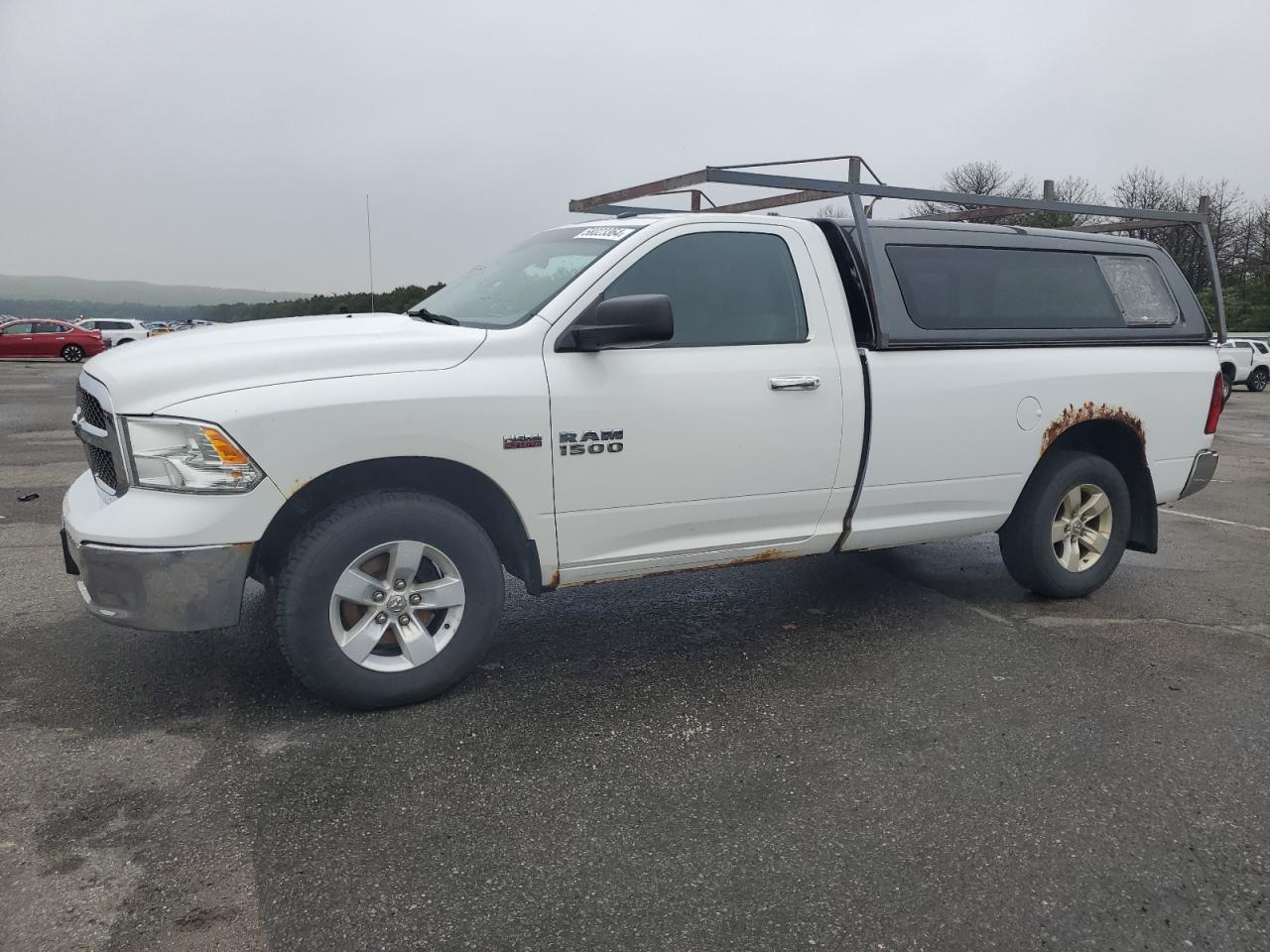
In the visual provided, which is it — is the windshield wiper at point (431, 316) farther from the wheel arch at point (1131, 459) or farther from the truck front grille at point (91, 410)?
the wheel arch at point (1131, 459)

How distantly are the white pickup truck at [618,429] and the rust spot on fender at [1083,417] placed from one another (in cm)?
1

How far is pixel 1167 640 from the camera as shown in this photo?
4660 mm

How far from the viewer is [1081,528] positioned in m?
5.24

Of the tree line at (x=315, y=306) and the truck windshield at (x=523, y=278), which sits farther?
the tree line at (x=315, y=306)

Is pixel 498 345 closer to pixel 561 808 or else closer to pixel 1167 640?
pixel 561 808

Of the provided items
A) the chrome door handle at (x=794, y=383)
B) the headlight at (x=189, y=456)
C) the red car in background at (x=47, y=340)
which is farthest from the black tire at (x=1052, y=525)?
the red car in background at (x=47, y=340)

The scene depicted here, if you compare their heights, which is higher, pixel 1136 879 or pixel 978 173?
pixel 978 173

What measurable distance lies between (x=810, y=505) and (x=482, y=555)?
4.98ft

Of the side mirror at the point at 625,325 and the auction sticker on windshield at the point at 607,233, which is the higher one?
the auction sticker on windshield at the point at 607,233

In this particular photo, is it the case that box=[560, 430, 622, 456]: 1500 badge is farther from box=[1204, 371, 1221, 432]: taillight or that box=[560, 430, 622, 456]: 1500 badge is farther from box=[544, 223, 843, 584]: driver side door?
box=[1204, 371, 1221, 432]: taillight

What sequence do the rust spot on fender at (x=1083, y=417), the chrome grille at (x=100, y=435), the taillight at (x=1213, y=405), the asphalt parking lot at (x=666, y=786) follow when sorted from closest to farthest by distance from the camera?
the asphalt parking lot at (x=666, y=786), the chrome grille at (x=100, y=435), the rust spot on fender at (x=1083, y=417), the taillight at (x=1213, y=405)

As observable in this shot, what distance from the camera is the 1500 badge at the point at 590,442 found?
146 inches

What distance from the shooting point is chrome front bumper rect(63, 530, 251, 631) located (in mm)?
3232

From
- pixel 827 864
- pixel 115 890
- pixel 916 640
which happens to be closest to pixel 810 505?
pixel 916 640
